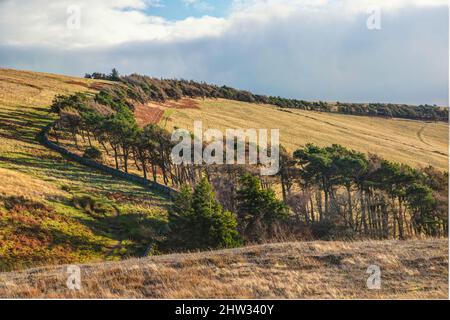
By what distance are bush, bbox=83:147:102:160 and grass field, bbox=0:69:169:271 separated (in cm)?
379

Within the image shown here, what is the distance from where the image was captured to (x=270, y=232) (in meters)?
40.5

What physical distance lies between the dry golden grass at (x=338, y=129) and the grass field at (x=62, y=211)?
3220 centimetres

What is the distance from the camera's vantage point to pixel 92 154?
209 feet

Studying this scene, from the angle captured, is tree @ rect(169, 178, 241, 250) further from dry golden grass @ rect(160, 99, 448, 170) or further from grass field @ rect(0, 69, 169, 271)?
dry golden grass @ rect(160, 99, 448, 170)

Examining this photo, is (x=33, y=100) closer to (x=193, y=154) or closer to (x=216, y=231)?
(x=193, y=154)

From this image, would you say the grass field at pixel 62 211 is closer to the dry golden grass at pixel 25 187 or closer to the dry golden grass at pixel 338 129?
the dry golden grass at pixel 25 187

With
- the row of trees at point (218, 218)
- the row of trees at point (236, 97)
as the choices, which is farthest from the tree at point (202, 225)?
the row of trees at point (236, 97)

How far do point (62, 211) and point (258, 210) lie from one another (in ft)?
64.5

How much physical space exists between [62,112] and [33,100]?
92.2 feet

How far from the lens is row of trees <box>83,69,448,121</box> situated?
12119 cm

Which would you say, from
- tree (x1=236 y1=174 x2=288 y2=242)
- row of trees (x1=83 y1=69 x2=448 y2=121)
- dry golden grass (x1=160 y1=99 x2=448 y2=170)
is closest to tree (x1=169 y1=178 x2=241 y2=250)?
tree (x1=236 y1=174 x2=288 y2=242)
